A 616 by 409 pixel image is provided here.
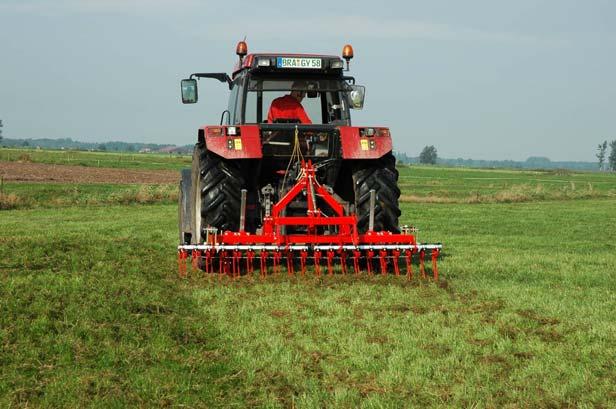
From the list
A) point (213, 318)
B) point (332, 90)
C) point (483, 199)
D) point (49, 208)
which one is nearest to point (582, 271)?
point (332, 90)

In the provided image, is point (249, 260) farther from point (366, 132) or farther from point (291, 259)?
point (366, 132)

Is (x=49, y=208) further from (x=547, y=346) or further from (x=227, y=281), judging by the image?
(x=547, y=346)

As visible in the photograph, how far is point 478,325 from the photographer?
6.06m

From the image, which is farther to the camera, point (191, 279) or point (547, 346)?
point (191, 279)

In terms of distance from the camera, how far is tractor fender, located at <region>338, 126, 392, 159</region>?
8859 millimetres

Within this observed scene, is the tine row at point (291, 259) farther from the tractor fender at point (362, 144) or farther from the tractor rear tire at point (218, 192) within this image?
the tractor fender at point (362, 144)

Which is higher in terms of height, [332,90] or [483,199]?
[332,90]

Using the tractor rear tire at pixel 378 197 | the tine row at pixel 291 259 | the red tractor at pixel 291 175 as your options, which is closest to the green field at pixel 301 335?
the tine row at pixel 291 259

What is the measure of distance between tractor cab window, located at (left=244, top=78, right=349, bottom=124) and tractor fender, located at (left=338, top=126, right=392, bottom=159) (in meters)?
0.91

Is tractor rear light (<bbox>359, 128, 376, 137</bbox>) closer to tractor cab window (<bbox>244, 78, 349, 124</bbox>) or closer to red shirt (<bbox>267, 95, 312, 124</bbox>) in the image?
tractor cab window (<bbox>244, 78, 349, 124</bbox>)

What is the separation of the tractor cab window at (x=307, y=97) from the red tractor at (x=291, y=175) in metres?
0.01

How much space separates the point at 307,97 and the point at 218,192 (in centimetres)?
196

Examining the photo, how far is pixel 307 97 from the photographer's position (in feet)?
32.6

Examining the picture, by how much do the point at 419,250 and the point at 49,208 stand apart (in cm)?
1678
